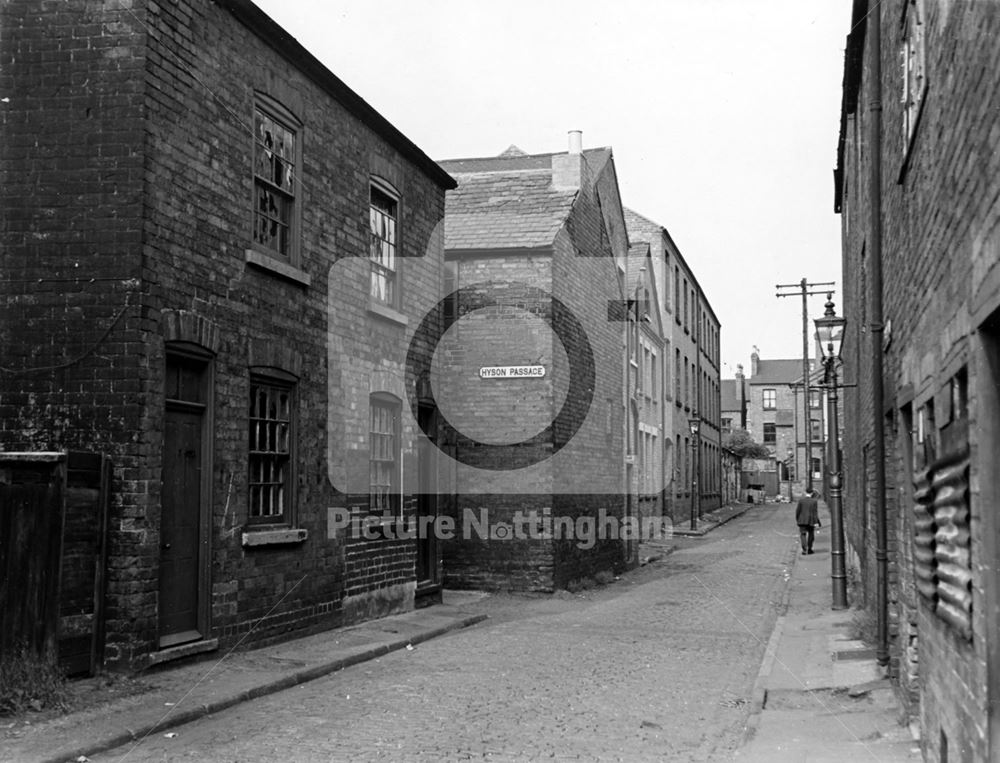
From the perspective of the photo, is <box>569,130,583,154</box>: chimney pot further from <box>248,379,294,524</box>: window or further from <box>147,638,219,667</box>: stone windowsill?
<box>147,638,219,667</box>: stone windowsill

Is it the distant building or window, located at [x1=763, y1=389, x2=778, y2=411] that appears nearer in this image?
the distant building

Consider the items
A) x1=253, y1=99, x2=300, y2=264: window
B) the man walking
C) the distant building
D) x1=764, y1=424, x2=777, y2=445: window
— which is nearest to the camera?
x1=253, y1=99, x2=300, y2=264: window

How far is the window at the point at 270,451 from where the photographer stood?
11.1m

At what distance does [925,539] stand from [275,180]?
8301mm

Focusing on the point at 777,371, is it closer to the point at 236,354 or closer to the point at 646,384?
the point at 646,384

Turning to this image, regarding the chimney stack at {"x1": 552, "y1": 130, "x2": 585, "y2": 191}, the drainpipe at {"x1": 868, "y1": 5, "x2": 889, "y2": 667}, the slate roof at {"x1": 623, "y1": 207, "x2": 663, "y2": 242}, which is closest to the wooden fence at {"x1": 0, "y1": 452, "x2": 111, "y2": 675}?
the drainpipe at {"x1": 868, "y1": 5, "x2": 889, "y2": 667}

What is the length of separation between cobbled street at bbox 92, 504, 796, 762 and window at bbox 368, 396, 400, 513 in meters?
2.12

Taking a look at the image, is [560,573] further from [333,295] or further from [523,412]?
[333,295]

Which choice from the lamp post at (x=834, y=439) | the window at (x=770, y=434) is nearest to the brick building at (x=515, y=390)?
the lamp post at (x=834, y=439)

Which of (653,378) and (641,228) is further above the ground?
(641,228)

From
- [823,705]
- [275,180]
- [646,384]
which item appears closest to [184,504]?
[275,180]

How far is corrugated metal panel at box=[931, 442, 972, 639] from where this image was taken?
4516 mm

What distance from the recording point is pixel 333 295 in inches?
502

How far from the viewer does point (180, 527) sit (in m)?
9.81
